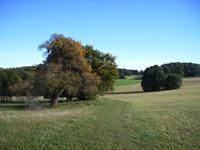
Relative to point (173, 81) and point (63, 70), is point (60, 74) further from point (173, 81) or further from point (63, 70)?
point (173, 81)

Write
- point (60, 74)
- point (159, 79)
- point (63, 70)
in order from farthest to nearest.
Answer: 1. point (159, 79)
2. point (63, 70)
3. point (60, 74)

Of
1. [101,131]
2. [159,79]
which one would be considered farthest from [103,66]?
[159,79]

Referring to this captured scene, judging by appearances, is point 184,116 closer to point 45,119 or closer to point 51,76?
point 45,119

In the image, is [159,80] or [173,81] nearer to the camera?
[173,81]

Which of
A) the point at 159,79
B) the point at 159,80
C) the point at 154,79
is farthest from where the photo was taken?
the point at 154,79

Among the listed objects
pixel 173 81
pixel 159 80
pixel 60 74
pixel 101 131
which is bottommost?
pixel 101 131

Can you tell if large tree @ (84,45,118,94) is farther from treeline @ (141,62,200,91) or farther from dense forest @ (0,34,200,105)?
treeline @ (141,62,200,91)

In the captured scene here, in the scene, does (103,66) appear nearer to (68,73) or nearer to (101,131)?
(68,73)

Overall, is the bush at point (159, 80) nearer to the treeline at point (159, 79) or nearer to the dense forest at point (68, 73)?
the treeline at point (159, 79)

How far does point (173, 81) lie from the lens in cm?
6981

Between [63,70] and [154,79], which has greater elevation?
[63,70]

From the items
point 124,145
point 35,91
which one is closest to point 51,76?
point 35,91

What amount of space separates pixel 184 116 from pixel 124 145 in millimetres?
8297

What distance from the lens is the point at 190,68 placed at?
332 ft
